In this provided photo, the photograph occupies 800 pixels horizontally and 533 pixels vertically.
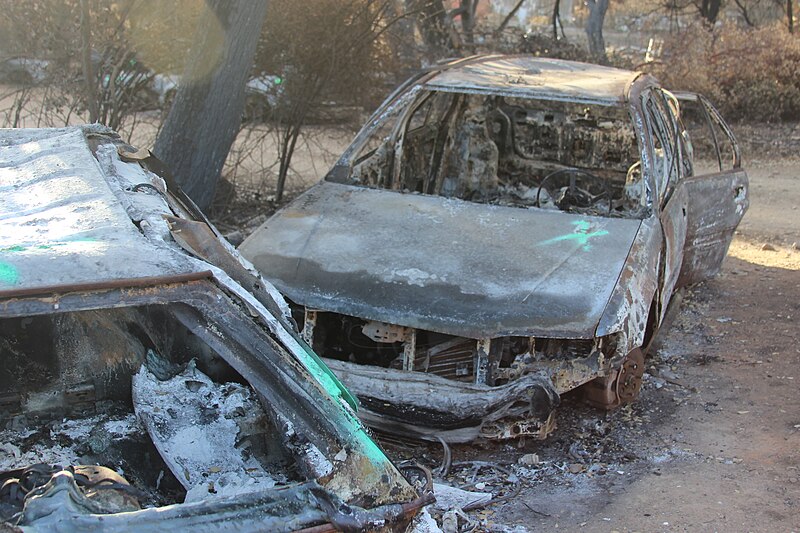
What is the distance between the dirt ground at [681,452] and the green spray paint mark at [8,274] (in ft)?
7.21

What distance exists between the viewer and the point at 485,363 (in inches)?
170

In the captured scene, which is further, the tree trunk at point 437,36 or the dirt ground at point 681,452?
the tree trunk at point 437,36

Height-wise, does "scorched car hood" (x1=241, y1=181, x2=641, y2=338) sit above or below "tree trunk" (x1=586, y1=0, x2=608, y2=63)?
below

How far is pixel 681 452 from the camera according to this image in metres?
4.56

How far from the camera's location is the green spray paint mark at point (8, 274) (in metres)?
2.46

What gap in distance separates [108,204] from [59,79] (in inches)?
218

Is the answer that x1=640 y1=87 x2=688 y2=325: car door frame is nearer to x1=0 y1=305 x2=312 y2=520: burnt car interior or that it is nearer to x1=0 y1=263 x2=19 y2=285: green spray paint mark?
x1=0 y1=305 x2=312 y2=520: burnt car interior

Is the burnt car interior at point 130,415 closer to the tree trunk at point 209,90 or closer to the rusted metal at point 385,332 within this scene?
the rusted metal at point 385,332

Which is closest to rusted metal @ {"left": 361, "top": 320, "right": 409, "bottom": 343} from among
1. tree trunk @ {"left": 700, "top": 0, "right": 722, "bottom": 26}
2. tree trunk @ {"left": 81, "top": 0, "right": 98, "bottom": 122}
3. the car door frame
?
the car door frame

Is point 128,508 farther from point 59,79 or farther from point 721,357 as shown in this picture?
point 59,79

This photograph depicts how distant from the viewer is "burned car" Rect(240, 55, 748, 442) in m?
4.25

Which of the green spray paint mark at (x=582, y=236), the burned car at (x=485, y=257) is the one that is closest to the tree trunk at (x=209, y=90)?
the burned car at (x=485, y=257)

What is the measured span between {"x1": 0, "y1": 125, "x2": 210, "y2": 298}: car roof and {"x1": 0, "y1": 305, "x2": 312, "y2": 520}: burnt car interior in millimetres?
212

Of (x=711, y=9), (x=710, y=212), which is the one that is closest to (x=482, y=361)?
(x=710, y=212)
